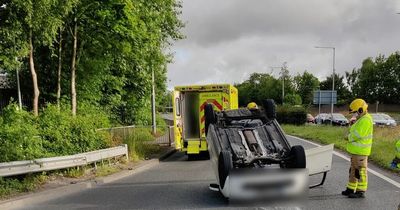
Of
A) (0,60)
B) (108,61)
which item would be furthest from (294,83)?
(0,60)

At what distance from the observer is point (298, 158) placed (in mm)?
8219

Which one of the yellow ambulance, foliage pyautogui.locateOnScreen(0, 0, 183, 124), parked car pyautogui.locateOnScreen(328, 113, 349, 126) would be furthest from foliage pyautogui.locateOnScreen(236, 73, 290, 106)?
the yellow ambulance

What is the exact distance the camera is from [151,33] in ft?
66.0

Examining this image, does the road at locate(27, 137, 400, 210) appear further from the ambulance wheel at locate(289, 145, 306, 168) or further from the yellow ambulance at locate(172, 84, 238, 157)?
the yellow ambulance at locate(172, 84, 238, 157)

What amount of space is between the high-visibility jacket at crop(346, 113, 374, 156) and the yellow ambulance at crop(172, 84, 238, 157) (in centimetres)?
806

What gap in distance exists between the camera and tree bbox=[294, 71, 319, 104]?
10262 cm

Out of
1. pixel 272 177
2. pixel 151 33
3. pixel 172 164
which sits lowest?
pixel 172 164

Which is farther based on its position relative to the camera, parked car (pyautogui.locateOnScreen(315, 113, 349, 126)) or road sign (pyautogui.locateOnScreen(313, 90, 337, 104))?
parked car (pyautogui.locateOnScreen(315, 113, 349, 126))

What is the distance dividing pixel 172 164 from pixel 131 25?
577 cm

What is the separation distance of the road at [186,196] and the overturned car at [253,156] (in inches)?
12.1

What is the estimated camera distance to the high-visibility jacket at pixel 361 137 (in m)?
8.90

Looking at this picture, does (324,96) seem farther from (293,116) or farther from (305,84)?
(305,84)

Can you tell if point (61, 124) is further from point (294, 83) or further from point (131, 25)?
point (294, 83)

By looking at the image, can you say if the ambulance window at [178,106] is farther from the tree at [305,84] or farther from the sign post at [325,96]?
the tree at [305,84]
